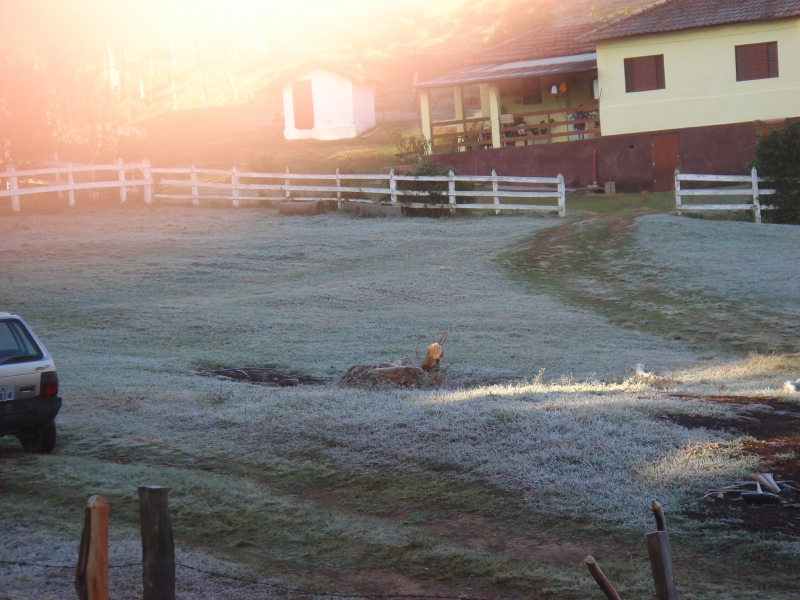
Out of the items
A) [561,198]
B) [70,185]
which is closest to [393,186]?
[561,198]

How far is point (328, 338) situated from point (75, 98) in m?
31.7

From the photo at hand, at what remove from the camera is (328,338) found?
14227 millimetres

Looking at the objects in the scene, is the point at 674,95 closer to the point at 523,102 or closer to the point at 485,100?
the point at 523,102

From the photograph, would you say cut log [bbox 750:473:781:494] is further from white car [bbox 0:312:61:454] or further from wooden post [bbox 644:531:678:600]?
white car [bbox 0:312:61:454]

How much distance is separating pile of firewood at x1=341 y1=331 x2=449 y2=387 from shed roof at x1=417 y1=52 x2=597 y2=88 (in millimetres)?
21739

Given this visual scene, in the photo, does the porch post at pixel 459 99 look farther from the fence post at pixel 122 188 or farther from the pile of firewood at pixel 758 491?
the pile of firewood at pixel 758 491

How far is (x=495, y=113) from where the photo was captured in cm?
3189

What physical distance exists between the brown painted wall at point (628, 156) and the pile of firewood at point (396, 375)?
20.8m

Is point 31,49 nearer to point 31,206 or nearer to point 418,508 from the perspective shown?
point 31,206

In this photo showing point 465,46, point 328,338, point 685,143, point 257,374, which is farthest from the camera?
point 465,46

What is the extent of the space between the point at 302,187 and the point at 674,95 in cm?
1364

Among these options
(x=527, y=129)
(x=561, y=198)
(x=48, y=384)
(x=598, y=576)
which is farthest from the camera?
(x=527, y=129)

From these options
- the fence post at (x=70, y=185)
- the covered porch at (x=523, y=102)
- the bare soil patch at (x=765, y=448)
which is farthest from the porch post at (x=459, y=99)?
the bare soil patch at (x=765, y=448)

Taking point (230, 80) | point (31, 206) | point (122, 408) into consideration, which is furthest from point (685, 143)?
point (230, 80)
